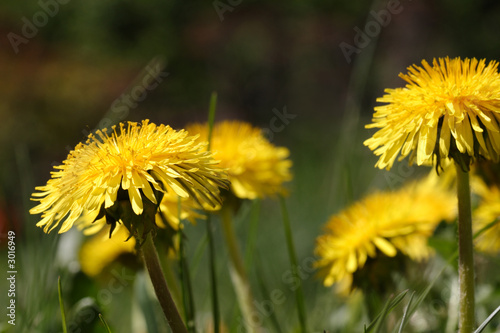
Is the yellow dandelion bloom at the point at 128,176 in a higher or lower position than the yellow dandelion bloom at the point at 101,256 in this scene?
higher

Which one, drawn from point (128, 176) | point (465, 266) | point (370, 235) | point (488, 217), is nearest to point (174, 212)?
point (128, 176)

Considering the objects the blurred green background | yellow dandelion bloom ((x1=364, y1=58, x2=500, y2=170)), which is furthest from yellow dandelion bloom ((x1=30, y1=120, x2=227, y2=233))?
the blurred green background

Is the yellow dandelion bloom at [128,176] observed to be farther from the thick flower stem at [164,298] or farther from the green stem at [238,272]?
the green stem at [238,272]

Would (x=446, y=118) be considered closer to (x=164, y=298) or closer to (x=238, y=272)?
(x=164, y=298)

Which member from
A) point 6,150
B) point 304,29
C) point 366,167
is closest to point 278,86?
point 304,29

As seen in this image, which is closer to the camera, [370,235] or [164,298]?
[164,298]

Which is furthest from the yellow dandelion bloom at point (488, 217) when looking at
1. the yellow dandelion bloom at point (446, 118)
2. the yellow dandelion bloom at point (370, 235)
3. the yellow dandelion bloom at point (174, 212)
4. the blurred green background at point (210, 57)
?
the blurred green background at point (210, 57)

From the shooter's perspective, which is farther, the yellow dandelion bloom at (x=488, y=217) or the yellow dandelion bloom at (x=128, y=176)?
the yellow dandelion bloom at (x=488, y=217)
